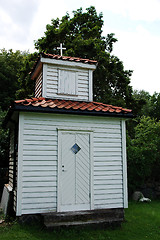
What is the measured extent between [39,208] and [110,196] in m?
2.14

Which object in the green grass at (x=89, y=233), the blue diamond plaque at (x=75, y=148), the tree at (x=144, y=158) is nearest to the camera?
the green grass at (x=89, y=233)

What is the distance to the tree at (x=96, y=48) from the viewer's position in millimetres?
16516

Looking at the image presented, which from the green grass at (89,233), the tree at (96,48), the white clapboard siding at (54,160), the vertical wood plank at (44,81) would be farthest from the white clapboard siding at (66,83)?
the tree at (96,48)

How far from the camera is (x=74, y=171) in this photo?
23.3 ft

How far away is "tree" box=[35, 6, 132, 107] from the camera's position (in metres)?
16.5

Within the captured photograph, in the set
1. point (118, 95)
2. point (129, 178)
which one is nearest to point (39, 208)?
point (129, 178)

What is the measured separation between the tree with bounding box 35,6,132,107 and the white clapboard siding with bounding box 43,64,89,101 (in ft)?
25.4

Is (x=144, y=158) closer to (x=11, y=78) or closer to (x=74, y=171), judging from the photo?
(x=74, y=171)

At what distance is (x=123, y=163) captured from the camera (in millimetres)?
7602

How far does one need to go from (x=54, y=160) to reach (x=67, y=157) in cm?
41

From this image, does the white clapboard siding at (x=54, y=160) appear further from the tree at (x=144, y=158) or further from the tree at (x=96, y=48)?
the tree at (x=96, y=48)

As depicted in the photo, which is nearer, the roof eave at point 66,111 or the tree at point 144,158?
the roof eave at point 66,111

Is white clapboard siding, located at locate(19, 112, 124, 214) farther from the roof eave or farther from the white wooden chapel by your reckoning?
the roof eave

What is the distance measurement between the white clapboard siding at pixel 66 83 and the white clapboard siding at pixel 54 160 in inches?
57.1
